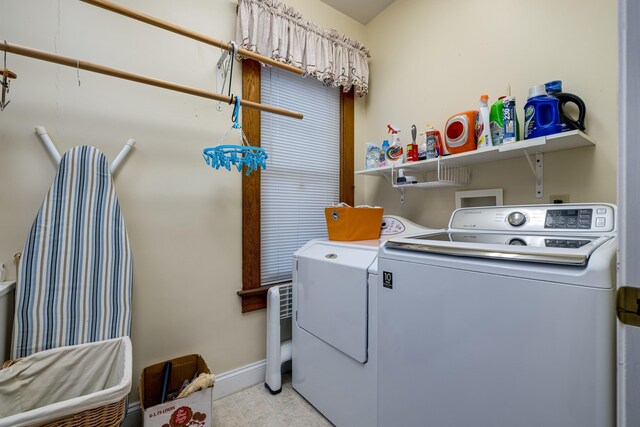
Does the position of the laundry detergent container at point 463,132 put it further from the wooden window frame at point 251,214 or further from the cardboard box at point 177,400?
the cardboard box at point 177,400

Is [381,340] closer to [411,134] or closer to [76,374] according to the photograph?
[76,374]

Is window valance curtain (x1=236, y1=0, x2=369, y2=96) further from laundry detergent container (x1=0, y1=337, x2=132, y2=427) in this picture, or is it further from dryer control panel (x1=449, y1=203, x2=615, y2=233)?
laundry detergent container (x1=0, y1=337, x2=132, y2=427)

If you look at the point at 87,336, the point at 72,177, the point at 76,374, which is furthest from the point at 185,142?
the point at 76,374

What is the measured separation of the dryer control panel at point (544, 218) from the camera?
3.54 feet

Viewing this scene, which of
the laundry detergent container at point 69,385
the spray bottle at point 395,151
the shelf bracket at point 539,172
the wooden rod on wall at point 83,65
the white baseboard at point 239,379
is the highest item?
the wooden rod on wall at point 83,65

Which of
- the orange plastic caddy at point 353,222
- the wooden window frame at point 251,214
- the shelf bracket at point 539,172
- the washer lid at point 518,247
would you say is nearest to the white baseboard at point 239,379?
the wooden window frame at point 251,214

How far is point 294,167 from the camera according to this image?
2.14 meters

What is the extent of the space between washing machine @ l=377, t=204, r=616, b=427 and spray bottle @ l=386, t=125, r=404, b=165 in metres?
0.86

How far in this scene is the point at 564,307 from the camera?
683 millimetres

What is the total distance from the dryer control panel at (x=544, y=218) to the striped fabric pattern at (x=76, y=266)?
1834 millimetres

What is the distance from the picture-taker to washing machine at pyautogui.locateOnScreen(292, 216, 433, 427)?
130cm

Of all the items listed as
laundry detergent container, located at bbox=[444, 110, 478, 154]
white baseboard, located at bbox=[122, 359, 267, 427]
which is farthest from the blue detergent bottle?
white baseboard, located at bbox=[122, 359, 267, 427]

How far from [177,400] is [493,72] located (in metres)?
2.46

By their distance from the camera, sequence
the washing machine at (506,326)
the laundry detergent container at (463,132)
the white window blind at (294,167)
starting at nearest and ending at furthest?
the washing machine at (506,326), the laundry detergent container at (463,132), the white window blind at (294,167)
